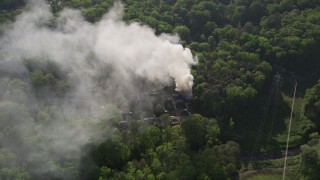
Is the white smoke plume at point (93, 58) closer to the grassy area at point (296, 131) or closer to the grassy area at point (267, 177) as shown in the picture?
the grassy area at point (296, 131)

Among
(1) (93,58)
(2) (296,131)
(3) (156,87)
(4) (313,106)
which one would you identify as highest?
(1) (93,58)

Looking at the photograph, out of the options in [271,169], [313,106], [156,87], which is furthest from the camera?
[156,87]

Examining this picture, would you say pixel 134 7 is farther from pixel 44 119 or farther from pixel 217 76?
pixel 44 119

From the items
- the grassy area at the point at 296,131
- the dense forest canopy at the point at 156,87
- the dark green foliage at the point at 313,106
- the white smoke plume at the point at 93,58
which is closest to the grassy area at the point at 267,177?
the dense forest canopy at the point at 156,87

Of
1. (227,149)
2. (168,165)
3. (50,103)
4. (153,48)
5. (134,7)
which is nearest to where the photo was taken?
(168,165)

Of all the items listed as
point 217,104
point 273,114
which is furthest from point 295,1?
point 217,104

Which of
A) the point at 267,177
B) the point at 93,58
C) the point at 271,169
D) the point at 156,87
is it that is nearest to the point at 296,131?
the point at 271,169

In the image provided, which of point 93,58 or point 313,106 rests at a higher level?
point 93,58

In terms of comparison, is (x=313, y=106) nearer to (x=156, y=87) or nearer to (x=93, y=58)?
(x=156, y=87)

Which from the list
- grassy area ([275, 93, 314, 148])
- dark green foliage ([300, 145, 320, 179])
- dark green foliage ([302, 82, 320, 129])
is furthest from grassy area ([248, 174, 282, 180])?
dark green foliage ([302, 82, 320, 129])
